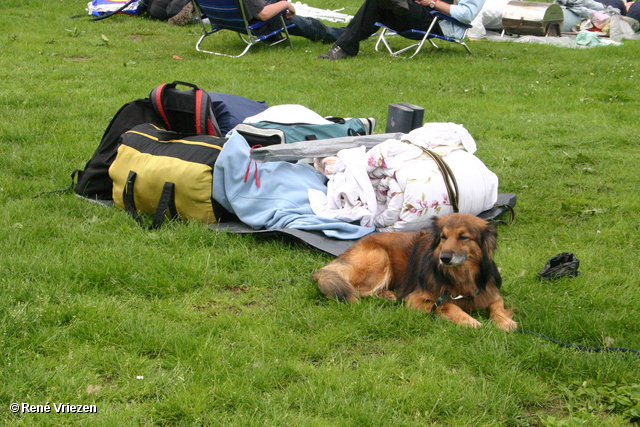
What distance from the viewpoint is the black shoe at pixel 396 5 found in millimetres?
10094

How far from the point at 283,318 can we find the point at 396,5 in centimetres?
795

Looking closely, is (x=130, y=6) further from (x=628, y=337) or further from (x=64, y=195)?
(x=628, y=337)

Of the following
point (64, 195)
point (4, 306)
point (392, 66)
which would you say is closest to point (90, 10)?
point (392, 66)

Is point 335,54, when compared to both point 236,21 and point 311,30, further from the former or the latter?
point 236,21

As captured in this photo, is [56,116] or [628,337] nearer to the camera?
[628,337]

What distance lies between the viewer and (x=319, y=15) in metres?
14.8

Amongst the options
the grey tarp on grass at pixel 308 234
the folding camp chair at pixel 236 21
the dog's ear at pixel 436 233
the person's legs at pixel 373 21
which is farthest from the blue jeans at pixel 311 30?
the dog's ear at pixel 436 233

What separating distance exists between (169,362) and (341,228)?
182cm

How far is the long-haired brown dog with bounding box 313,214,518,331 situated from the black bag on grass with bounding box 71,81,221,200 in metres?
2.17

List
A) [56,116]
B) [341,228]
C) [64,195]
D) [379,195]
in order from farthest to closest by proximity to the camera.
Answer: [56,116] → [64,195] → [379,195] → [341,228]

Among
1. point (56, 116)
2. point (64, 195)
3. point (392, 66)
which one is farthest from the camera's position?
point (392, 66)

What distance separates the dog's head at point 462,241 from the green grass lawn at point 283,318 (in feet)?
1.18

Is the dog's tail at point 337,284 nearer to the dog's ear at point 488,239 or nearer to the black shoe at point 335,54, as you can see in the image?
the dog's ear at point 488,239

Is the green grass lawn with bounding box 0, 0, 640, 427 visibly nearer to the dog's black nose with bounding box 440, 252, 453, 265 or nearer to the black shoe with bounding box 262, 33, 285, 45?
the dog's black nose with bounding box 440, 252, 453, 265
